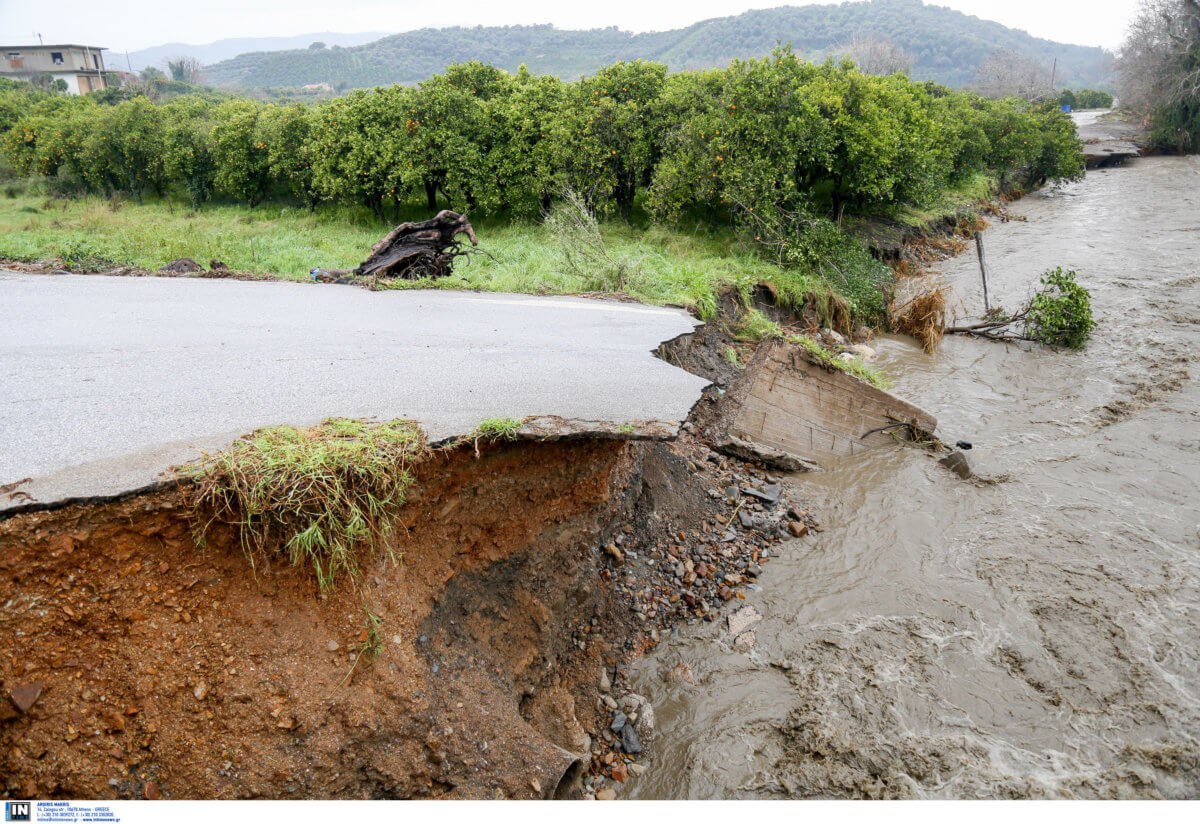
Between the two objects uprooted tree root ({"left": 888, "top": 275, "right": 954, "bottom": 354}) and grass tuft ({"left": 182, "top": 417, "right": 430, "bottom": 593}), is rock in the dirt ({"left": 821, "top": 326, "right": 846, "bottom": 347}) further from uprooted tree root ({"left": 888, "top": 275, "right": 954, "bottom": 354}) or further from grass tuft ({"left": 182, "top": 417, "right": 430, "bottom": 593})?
grass tuft ({"left": 182, "top": 417, "right": 430, "bottom": 593})

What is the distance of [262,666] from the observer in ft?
9.51

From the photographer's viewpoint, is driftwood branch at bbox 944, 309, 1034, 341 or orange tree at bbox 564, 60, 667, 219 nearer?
driftwood branch at bbox 944, 309, 1034, 341

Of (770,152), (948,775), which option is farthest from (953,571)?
(770,152)

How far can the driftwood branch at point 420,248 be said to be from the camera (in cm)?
833

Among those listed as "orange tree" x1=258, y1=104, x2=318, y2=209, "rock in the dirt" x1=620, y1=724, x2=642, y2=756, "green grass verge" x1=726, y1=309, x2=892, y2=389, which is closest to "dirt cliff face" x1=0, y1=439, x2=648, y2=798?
"rock in the dirt" x1=620, y1=724, x2=642, y2=756

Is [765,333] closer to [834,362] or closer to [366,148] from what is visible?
[834,362]

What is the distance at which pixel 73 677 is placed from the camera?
263cm

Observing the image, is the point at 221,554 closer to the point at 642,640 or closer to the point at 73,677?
the point at 73,677

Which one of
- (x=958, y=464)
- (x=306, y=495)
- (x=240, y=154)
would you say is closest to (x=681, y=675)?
(x=306, y=495)

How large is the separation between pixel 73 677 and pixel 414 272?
631 cm

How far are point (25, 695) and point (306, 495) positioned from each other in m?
1.24

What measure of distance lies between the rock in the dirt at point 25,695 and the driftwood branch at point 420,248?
632cm

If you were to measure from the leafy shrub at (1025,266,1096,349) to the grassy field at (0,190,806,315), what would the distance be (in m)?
3.67

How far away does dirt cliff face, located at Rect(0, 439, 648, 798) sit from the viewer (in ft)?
8.53
